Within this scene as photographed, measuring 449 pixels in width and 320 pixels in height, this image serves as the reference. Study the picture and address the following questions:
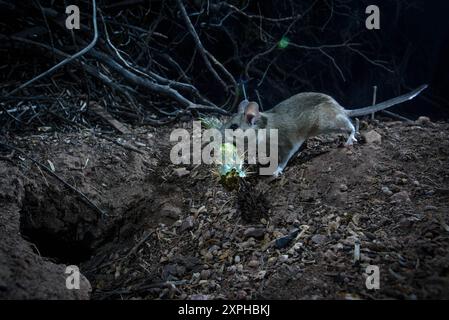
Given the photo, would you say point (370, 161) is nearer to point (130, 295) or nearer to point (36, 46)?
point (130, 295)

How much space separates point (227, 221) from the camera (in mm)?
2676

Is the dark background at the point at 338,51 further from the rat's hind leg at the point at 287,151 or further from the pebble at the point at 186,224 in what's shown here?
the pebble at the point at 186,224

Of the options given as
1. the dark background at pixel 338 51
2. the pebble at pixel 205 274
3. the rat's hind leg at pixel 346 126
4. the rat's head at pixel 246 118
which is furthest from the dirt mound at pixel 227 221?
the dark background at pixel 338 51

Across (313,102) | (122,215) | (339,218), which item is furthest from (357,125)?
(122,215)

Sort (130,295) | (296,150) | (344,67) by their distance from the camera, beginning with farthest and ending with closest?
1. (344,67)
2. (296,150)
3. (130,295)

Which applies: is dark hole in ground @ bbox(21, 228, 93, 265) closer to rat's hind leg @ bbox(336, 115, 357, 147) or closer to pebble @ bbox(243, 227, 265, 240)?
pebble @ bbox(243, 227, 265, 240)

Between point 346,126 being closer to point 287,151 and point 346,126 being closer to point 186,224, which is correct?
point 287,151

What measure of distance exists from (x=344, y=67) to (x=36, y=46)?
172 inches

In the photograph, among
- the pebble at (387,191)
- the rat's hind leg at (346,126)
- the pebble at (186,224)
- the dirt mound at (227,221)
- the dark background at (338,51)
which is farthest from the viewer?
the dark background at (338,51)

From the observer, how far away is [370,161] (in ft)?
9.53

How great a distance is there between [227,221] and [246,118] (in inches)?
47.5

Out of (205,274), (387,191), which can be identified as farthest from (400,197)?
(205,274)

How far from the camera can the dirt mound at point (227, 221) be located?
191cm

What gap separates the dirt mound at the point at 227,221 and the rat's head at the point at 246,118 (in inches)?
21.1
